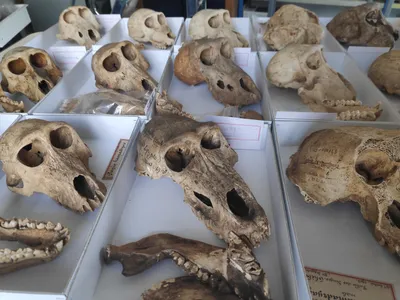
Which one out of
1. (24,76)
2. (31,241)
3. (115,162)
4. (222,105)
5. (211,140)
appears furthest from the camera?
(222,105)

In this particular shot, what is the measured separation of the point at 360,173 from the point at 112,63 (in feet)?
4.33

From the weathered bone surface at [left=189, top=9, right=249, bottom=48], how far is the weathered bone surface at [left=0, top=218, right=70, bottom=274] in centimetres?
161

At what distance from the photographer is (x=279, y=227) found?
107 centimetres

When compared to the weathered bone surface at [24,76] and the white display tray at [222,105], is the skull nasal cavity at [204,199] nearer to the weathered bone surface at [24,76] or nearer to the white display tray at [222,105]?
the white display tray at [222,105]

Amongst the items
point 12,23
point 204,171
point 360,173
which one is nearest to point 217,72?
point 204,171

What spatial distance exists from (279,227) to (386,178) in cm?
36

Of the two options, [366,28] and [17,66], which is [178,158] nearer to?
[17,66]

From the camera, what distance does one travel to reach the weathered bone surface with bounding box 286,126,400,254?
1031mm

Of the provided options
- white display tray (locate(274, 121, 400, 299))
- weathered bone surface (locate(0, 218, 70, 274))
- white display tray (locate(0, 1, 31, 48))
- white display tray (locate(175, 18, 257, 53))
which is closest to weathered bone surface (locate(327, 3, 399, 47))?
white display tray (locate(175, 18, 257, 53))

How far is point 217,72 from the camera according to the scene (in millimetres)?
1749

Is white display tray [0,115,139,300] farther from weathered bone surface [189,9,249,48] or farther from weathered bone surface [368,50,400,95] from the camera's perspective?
weathered bone surface [368,50,400,95]

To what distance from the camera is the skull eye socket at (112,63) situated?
176 centimetres

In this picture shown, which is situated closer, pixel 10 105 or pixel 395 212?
pixel 395 212

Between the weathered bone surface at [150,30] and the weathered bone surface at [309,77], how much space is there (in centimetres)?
83
